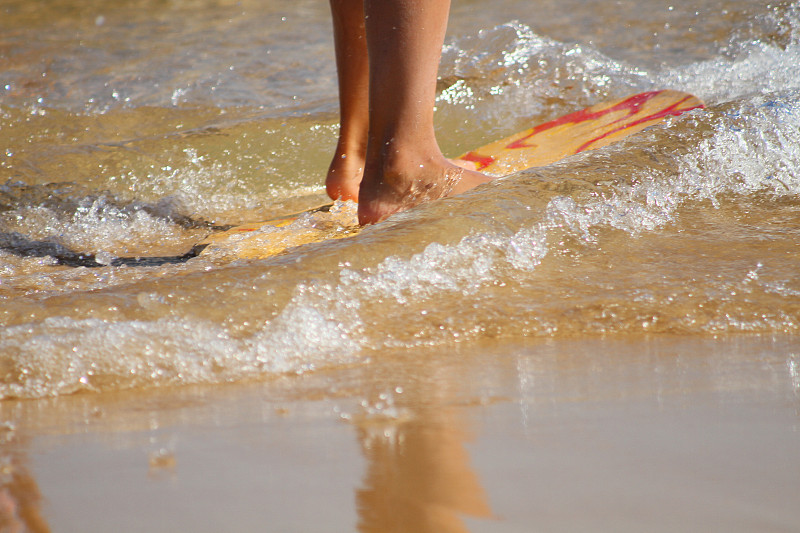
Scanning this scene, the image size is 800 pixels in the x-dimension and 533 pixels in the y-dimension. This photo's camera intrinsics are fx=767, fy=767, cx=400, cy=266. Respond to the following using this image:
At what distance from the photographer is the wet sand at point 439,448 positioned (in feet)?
1.90

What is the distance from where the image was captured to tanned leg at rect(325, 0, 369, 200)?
1.93 meters

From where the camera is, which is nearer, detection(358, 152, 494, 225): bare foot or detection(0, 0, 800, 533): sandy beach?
detection(0, 0, 800, 533): sandy beach

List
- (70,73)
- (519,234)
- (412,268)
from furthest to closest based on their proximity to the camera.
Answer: (70,73)
(519,234)
(412,268)

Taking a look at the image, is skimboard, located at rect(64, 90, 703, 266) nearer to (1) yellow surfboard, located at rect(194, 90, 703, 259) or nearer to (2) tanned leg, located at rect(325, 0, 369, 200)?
(1) yellow surfboard, located at rect(194, 90, 703, 259)

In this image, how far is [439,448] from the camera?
706 mm

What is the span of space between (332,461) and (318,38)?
180 inches

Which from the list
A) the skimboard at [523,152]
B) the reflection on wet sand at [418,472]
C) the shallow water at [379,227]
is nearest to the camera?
the reflection on wet sand at [418,472]

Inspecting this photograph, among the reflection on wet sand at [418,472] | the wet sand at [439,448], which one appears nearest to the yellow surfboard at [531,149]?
the wet sand at [439,448]

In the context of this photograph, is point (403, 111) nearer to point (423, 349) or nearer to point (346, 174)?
point (346, 174)

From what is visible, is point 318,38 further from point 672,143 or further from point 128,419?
point 128,419

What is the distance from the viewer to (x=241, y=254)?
1635 mm

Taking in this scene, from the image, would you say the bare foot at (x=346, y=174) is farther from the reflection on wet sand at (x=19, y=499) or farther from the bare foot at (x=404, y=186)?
the reflection on wet sand at (x=19, y=499)

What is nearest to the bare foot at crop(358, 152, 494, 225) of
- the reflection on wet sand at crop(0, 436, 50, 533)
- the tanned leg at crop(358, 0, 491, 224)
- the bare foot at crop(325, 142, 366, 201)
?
the tanned leg at crop(358, 0, 491, 224)

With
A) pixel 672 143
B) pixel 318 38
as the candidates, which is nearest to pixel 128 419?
pixel 672 143
